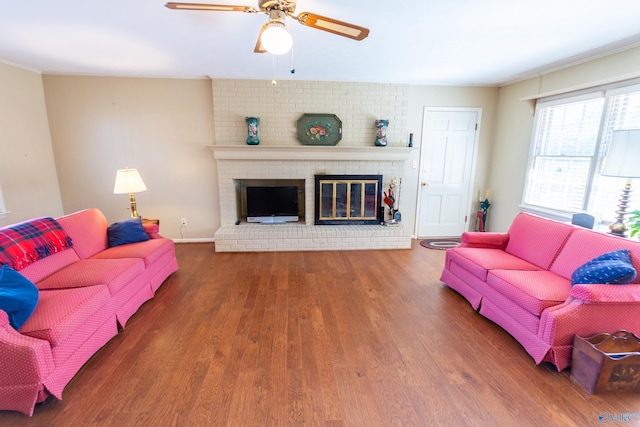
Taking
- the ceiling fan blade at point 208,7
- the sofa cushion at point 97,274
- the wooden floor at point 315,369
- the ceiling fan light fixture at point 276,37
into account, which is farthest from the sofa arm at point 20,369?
the ceiling fan light fixture at point 276,37

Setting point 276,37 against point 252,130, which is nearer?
point 276,37

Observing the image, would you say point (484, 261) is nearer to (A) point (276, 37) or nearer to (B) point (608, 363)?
(B) point (608, 363)

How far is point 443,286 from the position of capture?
10.2ft

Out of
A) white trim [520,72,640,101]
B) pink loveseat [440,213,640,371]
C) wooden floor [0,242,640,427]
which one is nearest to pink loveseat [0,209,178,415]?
wooden floor [0,242,640,427]

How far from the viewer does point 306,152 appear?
14.0ft

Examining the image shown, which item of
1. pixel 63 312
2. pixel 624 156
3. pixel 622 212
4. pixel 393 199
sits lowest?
pixel 63 312

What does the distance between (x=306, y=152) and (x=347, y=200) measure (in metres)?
1.00

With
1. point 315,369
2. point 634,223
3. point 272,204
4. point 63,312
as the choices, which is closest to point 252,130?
point 272,204

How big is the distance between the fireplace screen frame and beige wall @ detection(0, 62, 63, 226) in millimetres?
3813

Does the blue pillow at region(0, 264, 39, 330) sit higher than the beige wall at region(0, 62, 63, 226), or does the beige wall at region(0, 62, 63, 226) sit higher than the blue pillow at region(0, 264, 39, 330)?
the beige wall at region(0, 62, 63, 226)

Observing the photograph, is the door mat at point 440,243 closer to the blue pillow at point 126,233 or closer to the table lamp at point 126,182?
the blue pillow at point 126,233

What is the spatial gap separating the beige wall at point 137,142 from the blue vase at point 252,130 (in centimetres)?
63

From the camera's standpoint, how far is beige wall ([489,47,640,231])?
318 centimetres

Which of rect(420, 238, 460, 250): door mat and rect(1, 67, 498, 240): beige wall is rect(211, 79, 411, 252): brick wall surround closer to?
rect(1, 67, 498, 240): beige wall
